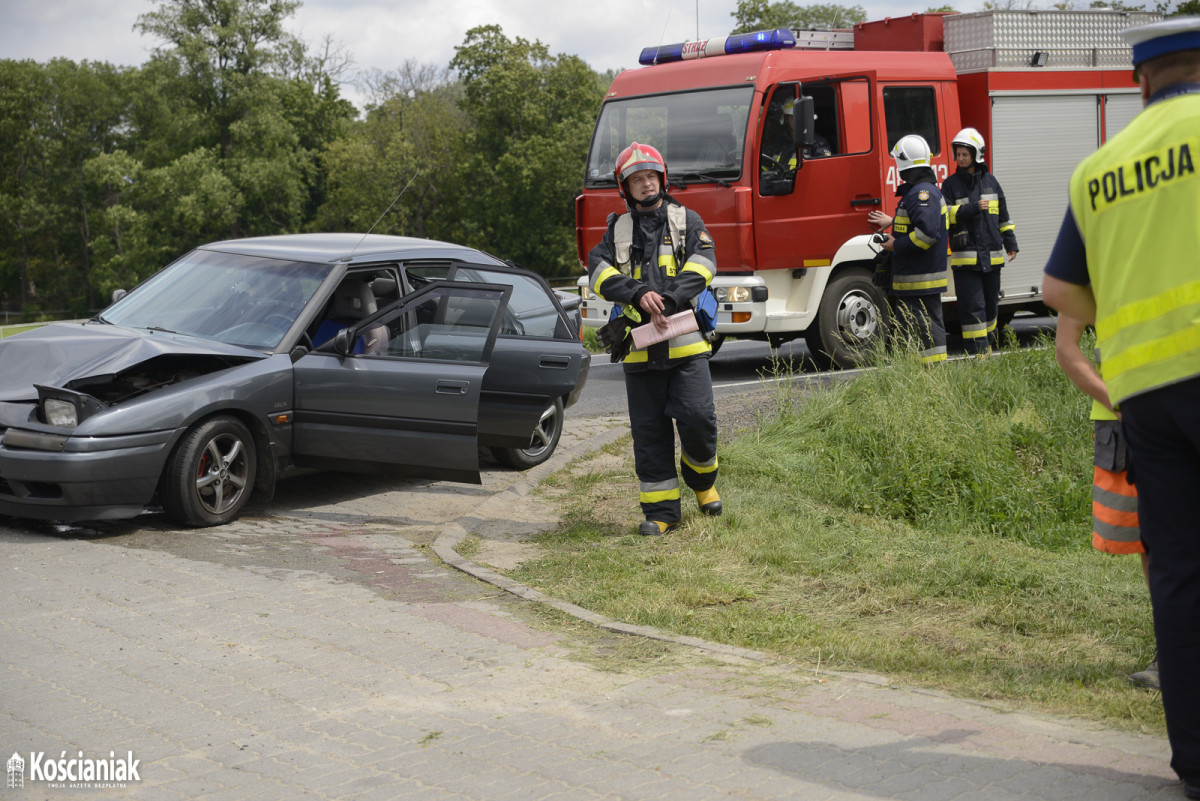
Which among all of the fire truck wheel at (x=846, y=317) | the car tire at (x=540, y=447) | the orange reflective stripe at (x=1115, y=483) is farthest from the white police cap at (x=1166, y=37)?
the fire truck wheel at (x=846, y=317)

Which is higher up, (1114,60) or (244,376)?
(1114,60)

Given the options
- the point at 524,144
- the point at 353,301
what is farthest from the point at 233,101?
the point at 353,301

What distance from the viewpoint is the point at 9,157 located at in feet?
202

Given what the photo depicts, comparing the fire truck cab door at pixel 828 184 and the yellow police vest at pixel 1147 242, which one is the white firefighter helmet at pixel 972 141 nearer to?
the fire truck cab door at pixel 828 184

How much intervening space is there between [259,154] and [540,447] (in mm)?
49907

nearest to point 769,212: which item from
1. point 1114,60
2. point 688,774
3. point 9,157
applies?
point 1114,60

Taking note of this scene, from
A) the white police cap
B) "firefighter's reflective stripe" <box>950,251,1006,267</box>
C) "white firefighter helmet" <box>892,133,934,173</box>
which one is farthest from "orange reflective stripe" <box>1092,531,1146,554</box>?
"firefighter's reflective stripe" <box>950,251,1006,267</box>

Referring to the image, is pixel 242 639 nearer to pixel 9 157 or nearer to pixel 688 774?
pixel 688 774

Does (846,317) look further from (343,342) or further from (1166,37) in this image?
(1166,37)

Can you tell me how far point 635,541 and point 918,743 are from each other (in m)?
2.84

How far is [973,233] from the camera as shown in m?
11.0

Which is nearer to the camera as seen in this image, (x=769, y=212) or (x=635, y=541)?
(x=635, y=541)

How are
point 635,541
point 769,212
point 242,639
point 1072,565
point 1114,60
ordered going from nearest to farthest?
point 242,639, point 1072,565, point 635,541, point 769,212, point 1114,60

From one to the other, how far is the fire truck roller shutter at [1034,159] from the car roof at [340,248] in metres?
7.40
